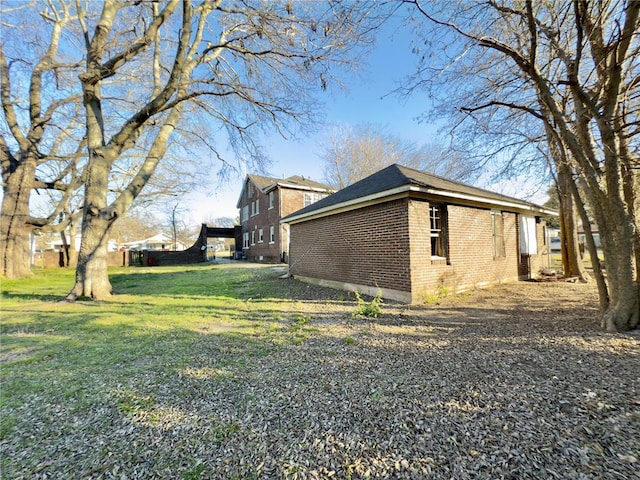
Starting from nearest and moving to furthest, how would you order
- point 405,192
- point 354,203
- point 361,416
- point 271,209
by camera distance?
point 361,416, point 405,192, point 354,203, point 271,209

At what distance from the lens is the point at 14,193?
1270cm

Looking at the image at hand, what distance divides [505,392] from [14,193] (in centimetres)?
1901

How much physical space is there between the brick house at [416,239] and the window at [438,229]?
3 cm

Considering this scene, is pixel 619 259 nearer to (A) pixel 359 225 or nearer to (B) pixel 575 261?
(A) pixel 359 225

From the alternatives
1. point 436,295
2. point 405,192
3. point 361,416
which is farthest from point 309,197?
point 361,416

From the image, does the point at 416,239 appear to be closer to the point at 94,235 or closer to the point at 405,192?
the point at 405,192

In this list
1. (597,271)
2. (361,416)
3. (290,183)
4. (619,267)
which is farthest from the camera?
(290,183)

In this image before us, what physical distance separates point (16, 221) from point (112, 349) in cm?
1385

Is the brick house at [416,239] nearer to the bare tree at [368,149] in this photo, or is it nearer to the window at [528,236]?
the window at [528,236]

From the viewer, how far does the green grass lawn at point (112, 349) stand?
2.65 metres

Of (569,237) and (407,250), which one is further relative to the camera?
(569,237)

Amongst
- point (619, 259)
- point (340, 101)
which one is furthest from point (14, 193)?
point (619, 259)

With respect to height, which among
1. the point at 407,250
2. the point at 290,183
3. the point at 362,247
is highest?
the point at 290,183

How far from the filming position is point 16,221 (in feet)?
41.8
